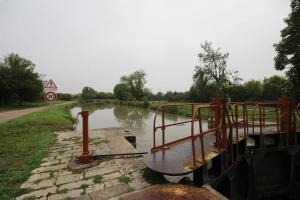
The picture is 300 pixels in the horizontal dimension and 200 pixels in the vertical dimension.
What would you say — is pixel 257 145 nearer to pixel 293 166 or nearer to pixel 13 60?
pixel 293 166

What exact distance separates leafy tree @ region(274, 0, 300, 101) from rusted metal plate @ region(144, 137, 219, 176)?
52.0ft

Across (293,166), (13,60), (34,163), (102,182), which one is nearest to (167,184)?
(102,182)

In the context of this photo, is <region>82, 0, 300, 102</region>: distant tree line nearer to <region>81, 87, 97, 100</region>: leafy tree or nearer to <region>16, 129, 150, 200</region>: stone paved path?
<region>16, 129, 150, 200</region>: stone paved path

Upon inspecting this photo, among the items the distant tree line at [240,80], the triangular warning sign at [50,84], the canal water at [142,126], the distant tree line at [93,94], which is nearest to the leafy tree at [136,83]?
the distant tree line at [240,80]

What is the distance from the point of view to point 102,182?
170 inches

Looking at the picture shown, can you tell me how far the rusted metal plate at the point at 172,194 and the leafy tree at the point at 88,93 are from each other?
298ft

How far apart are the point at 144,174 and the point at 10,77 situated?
31.8 metres

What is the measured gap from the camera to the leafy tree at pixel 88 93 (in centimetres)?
9297

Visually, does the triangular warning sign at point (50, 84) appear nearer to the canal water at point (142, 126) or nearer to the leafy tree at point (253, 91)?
the canal water at point (142, 126)

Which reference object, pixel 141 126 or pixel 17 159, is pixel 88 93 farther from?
pixel 17 159

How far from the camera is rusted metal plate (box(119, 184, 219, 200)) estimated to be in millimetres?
3469

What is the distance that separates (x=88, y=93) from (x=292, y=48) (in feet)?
294

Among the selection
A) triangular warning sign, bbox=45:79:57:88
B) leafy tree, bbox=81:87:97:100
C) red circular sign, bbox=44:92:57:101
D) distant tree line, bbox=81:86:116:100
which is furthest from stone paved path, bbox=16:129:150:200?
distant tree line, bbox=81:86:116:100

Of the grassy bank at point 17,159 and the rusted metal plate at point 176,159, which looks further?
the grassy bank at point 17,159
